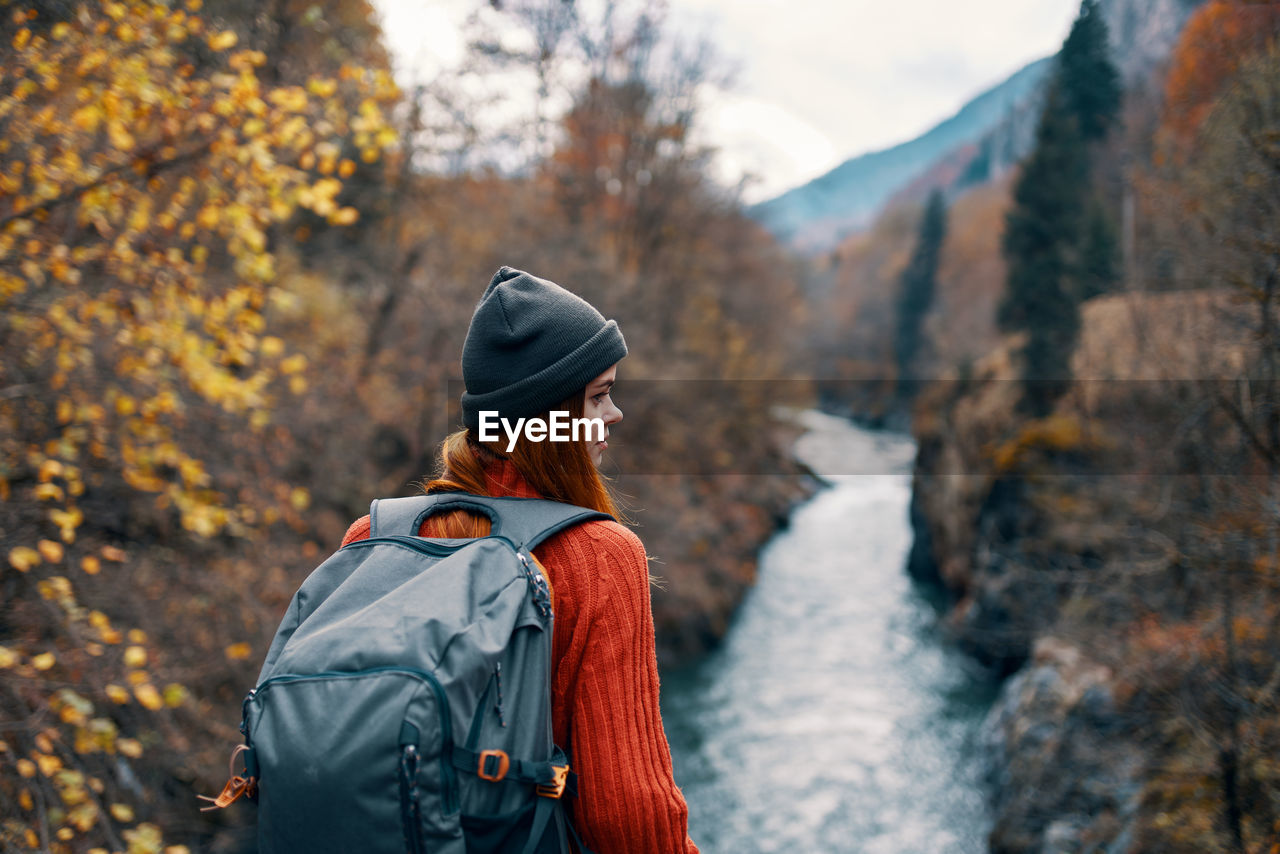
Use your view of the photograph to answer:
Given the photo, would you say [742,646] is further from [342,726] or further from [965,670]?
[342,726]

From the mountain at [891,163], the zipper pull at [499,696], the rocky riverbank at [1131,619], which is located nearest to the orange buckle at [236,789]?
the zipper pull at [499,696]

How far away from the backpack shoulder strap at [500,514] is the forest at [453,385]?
1099 mm

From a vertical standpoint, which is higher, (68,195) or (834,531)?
(68,195)

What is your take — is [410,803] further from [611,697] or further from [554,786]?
[611,697]

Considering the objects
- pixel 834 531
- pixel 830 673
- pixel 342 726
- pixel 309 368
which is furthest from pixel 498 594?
pixel 834 531

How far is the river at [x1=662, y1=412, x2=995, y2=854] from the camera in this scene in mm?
9656

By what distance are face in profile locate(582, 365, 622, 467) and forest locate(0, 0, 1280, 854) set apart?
1.15 meters

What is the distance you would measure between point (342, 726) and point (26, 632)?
3464mm

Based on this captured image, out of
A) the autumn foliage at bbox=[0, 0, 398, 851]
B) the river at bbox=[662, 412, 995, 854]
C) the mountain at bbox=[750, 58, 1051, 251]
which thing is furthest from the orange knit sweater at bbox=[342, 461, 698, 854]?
the mountain at bbox=[750, 58, 1051, 251]

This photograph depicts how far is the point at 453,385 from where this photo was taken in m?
10.6

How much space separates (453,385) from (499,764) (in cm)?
983

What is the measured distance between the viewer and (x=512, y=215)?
43.9ft
